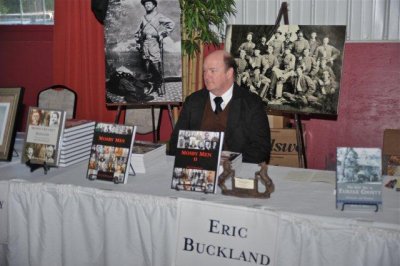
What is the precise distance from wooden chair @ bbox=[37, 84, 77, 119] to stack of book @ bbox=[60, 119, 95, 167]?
6.39ft

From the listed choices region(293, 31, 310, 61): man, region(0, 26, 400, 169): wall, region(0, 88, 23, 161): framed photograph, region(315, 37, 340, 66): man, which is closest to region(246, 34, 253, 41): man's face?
region(293, 31, 310, 61): man

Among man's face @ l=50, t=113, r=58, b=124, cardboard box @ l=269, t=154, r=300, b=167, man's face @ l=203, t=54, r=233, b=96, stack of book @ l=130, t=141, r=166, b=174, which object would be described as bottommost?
cardboard box @ l=269, t=154, r=300, b=167

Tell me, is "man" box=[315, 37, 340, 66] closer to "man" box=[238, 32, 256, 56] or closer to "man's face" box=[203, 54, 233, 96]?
"man" box=[238, 32, 256, 56]

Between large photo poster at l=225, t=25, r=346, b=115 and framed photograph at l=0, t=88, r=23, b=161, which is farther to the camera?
large photo poster at l=225, t=25, r=346, b=115

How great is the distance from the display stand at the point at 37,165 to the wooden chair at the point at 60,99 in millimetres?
2126

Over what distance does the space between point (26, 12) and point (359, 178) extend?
15.5 ft

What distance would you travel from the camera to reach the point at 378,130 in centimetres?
461

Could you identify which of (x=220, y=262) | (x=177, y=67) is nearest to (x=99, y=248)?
(x=220, y=262)

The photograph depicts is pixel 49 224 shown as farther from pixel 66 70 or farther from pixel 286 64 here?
pixel 66 70

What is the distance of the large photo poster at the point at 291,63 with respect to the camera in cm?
356

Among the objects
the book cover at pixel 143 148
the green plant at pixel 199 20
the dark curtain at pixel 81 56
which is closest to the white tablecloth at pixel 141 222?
the book cover at pixel 143 148

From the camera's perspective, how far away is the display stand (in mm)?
2453

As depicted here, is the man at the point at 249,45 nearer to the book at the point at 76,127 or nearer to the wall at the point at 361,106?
the wall at the point at 361,106

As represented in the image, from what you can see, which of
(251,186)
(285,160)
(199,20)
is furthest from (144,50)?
(251,186)
